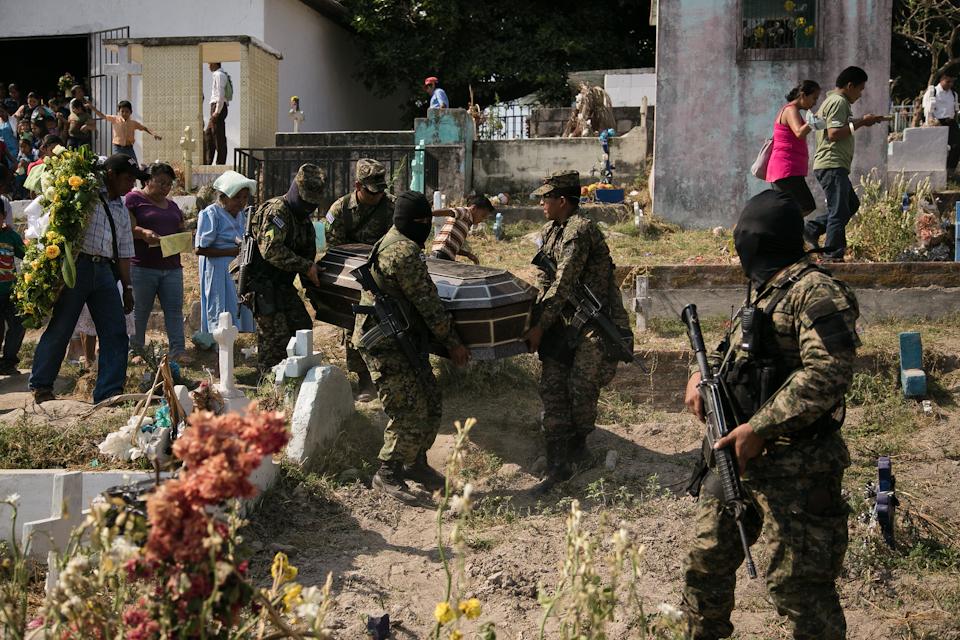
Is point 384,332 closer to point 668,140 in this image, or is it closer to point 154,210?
point 154,210

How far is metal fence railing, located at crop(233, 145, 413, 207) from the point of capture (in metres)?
12.6

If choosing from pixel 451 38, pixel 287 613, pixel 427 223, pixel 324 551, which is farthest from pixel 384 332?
pixel 451 38

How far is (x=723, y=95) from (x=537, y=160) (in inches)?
113

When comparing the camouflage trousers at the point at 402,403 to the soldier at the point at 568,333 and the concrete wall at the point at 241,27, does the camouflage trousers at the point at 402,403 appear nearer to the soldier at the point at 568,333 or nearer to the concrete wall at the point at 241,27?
the soldier at the point at 568,333

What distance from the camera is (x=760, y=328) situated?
3557mm

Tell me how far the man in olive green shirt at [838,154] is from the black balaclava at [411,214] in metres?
3.95

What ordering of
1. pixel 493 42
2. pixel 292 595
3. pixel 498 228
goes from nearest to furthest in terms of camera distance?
pixel 292 595, pixel 498 228, pixel 493 42

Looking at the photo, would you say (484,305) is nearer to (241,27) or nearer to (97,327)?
(97,327)

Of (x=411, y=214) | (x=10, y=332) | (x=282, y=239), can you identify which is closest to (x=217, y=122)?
(x=10, y=332)

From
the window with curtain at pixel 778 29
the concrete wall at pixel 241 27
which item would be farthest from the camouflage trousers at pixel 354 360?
the concrete wall at pixel 241 27

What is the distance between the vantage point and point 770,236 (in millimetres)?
3602

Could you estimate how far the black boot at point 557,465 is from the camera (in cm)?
599

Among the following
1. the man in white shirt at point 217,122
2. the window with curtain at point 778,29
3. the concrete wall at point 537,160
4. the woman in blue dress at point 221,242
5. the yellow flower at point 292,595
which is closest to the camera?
the yellow flower at point 292,595

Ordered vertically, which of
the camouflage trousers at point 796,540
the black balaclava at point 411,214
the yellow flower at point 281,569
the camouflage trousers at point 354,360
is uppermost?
the black balaclava at point 411,214
